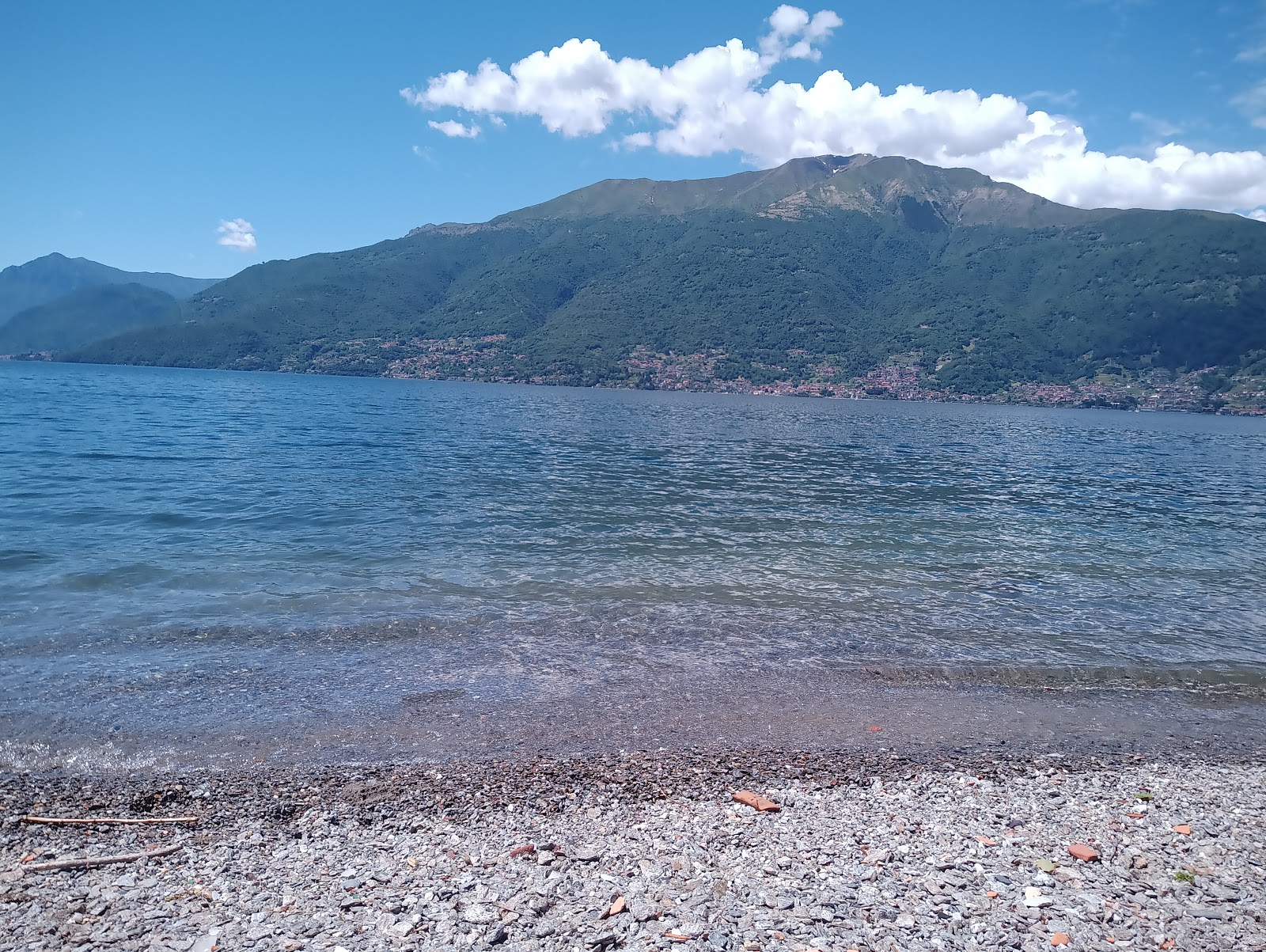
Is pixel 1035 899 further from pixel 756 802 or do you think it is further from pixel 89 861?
pixel 89 861

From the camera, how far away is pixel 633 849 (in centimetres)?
744

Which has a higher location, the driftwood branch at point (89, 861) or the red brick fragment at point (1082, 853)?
the driftwood branch at point (89, 861)

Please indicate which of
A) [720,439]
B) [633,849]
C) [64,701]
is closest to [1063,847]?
[633,849]

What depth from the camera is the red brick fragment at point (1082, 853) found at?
7.38 m

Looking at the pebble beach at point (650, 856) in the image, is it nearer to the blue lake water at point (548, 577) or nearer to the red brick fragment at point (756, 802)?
the red brick fragment at point (756, 802)

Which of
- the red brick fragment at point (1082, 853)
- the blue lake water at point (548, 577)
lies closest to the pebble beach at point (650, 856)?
the red brick fragment at point (1082, 853)

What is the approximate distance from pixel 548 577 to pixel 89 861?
1242 cm

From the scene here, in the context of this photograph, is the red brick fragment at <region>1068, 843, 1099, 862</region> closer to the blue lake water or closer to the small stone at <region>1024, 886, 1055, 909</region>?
the small stone at <region>1024, 886, 1055, 909</region>

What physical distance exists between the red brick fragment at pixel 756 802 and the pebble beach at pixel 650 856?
9cm

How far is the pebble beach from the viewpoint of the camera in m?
6.12

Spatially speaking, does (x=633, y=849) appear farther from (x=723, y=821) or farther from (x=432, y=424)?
(x=432, y=424)

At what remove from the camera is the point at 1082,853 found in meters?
7.44

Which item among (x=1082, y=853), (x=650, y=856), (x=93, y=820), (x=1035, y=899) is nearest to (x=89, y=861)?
(x=93, y=820)

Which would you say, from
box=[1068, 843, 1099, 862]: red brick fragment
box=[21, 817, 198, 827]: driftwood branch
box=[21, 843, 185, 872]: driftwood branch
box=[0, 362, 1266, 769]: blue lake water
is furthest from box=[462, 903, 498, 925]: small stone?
box=[1068, 843, 1099, 862]: red brick fragment
